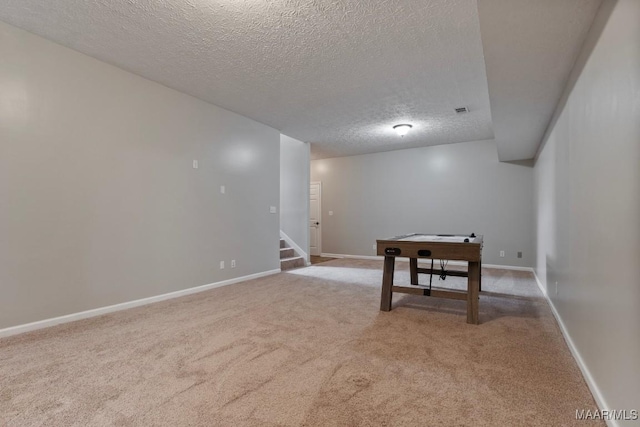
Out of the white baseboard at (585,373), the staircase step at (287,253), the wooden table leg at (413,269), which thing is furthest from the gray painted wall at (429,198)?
the white baseboard at (585,373)

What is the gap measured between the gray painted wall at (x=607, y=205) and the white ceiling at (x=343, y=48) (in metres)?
0.32

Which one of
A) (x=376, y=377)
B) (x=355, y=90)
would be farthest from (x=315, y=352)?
(x=355, y=90)

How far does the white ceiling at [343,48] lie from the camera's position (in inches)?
83.3

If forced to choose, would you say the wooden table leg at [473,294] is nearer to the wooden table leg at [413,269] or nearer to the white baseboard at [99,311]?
the wooden table leg at [413,269]

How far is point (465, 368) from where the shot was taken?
2.06 metres

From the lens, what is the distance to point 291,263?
6.34 meters

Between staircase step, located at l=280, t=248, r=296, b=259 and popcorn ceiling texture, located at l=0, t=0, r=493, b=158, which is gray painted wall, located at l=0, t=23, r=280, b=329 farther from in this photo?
staircase step, located at l=280, t=248, r=296, b=259

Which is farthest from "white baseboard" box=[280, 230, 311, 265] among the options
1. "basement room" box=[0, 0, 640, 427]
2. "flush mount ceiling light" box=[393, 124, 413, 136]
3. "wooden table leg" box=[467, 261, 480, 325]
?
"wooden table leg" box=[467, 261, 480, 325]

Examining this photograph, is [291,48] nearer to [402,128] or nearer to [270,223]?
[402,128]

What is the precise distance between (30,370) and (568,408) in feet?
10.6

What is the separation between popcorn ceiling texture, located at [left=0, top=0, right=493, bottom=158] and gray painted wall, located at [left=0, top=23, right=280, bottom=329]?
0.91 ft

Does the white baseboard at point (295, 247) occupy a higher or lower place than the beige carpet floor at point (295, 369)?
higher

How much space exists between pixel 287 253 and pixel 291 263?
1.26 ft

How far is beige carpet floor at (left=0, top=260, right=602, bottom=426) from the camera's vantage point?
1579 millimetres
